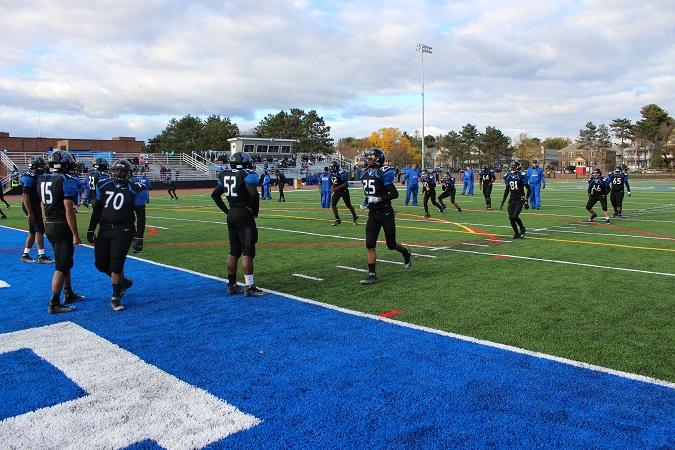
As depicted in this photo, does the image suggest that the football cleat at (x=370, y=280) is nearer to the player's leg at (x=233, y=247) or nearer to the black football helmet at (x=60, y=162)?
the player's leg at (x=233, y=247)

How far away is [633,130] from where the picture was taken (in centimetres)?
9081

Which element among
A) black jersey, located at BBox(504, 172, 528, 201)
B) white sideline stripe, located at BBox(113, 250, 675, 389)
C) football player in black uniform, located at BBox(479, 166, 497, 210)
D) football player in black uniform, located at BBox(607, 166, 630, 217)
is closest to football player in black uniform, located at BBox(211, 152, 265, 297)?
white sideline stripe, located at BBox(113, 250, 675, 389)

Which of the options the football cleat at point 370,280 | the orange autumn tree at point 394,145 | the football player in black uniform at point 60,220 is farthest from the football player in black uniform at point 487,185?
the orange autumn tree at point 394,145

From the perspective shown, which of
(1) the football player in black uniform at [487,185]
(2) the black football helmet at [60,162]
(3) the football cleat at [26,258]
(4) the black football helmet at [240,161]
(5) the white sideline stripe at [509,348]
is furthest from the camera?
(1) the football player in black uniform at [487,185]

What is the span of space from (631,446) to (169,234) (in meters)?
13.0

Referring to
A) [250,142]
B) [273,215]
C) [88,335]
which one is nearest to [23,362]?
[88,335]

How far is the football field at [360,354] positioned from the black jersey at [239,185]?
4.34 feet

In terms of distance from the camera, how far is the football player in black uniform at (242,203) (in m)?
7.04

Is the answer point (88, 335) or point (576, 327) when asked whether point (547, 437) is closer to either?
point (576, 327)

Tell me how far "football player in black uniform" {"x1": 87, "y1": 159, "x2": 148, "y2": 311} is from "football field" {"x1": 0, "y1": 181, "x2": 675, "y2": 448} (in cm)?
54

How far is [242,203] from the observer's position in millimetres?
7086

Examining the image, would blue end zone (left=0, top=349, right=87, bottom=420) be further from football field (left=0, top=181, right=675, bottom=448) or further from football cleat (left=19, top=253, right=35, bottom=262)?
football cleat (left=19, top=253, right=35, bottom=262)

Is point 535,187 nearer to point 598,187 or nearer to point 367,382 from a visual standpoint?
point 598,187

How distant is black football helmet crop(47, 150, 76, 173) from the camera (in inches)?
268
